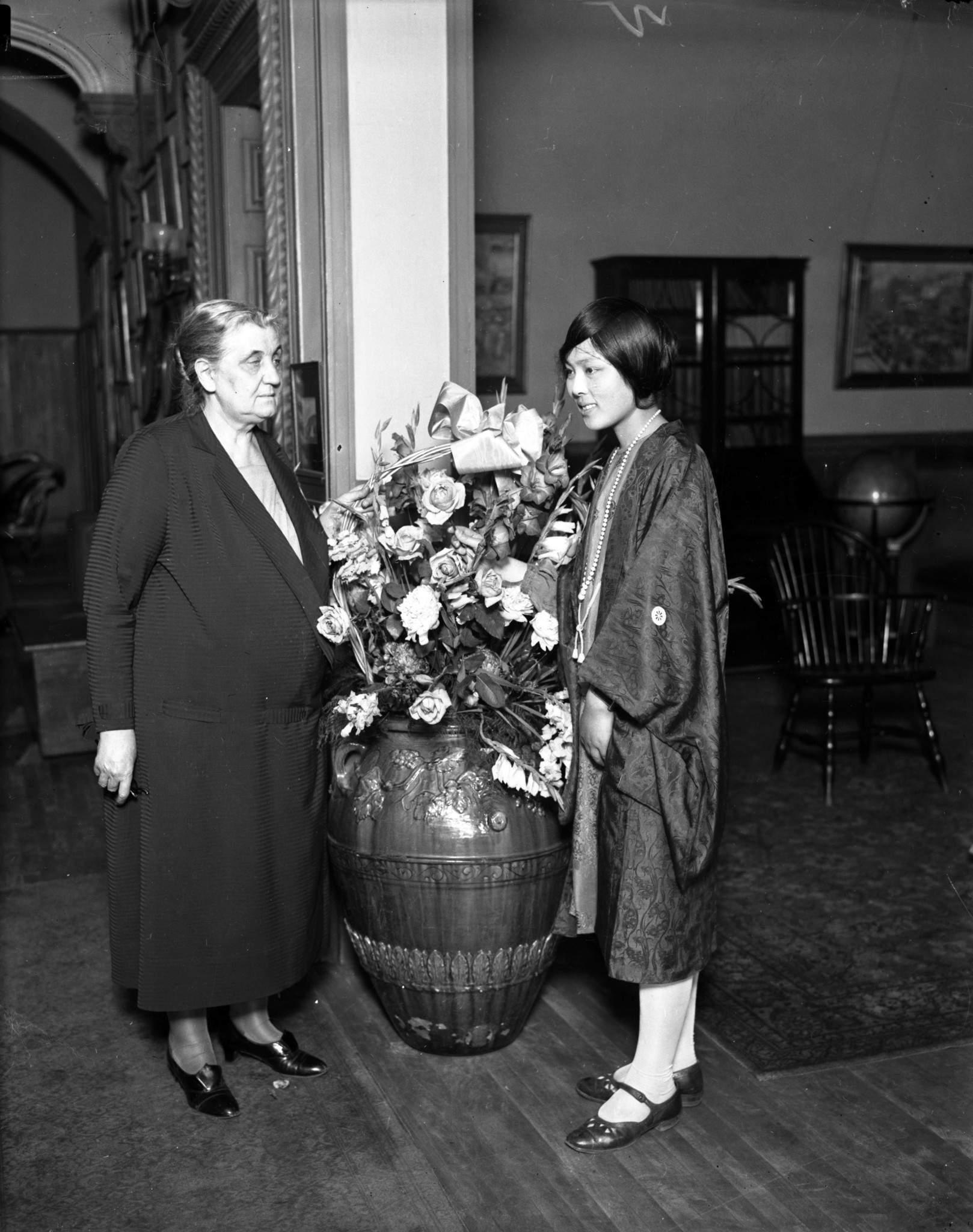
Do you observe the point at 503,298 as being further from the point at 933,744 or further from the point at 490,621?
the point at 490,621

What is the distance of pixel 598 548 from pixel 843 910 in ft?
6.09

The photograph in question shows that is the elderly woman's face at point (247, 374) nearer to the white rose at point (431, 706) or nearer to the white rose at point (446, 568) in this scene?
the white rose at point (446, 568)

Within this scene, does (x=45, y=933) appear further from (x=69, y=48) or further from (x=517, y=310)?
(x=517, y=310)

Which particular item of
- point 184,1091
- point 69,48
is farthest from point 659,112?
point 184,1091

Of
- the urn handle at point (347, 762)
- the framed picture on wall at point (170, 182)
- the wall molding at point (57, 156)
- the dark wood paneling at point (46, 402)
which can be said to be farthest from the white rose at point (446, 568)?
the dark wood paneling at point (46, 402)

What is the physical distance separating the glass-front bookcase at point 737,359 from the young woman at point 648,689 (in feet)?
16.3

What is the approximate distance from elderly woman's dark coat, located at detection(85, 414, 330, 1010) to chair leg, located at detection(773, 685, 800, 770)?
294 centimetres

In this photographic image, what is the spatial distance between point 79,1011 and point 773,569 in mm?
3507

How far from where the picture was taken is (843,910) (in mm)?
3902

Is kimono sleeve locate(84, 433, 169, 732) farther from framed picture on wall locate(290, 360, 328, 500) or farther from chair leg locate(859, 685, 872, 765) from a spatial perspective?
chair leg locate(859, 685, 872, 765)

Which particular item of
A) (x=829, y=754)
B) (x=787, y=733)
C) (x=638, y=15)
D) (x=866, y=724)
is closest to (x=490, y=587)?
(x=638, y=15)

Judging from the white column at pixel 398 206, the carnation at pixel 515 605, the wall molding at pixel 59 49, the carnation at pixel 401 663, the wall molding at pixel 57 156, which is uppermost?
the wall molding at pixel 57 156

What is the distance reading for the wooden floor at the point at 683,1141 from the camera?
2.33m

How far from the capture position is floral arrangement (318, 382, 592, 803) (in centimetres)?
268
